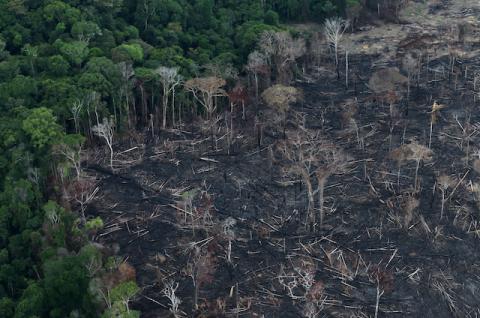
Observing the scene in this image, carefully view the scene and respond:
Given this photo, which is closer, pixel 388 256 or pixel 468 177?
pixel 388 256

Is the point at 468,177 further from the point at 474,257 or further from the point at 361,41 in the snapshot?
the point at 361,41

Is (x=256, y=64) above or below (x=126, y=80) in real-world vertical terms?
above

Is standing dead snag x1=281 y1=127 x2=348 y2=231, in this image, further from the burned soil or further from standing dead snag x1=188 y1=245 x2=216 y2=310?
standing dead snag x1=188 y1=245 x2=216 y2=310

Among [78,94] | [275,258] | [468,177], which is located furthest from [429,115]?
[78,94]

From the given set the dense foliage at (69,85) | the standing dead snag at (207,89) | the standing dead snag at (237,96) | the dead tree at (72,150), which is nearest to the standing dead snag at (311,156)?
the standing dead snag at (237,96)

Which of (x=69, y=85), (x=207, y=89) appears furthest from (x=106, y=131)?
(x=207, y=89)

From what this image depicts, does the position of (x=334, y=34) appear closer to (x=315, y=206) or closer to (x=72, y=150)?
(x=315, y=206)
